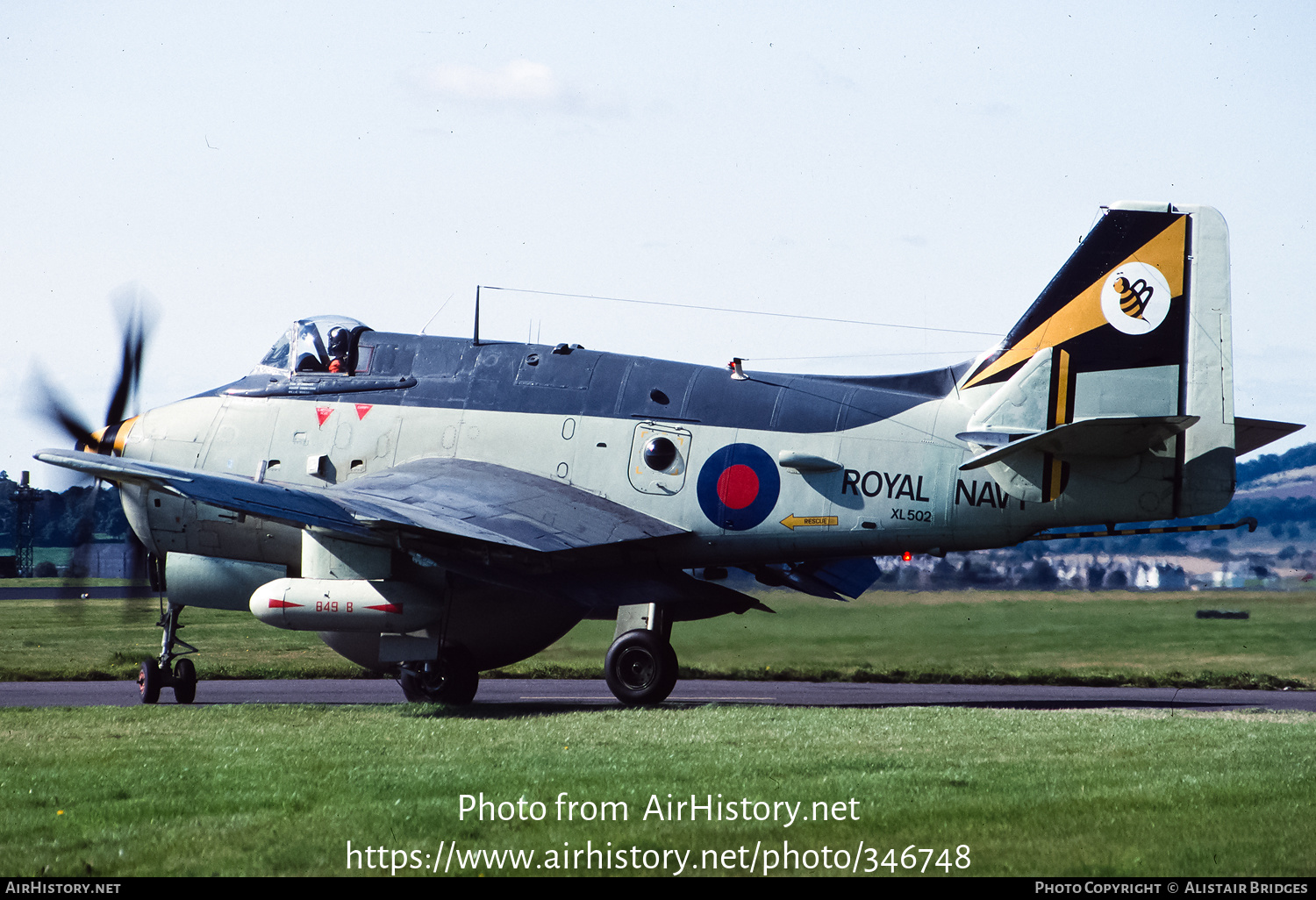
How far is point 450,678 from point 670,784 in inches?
295

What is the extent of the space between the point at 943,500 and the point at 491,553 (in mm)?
5669

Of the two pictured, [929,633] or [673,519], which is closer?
[673,519]

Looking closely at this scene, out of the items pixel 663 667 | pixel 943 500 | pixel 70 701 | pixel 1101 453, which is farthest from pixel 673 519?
pixel 70 701

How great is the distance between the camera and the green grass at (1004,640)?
62.9 ft

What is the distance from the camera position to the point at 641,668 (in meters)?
15.4

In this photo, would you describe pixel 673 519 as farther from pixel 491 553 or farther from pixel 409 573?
pixel 409 573

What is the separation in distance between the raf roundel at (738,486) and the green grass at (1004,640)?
4.54 metres

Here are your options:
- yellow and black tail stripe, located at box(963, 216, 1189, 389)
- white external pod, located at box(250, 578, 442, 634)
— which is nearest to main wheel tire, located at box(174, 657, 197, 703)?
white external pod, located at box(250, 578, 442, 634)

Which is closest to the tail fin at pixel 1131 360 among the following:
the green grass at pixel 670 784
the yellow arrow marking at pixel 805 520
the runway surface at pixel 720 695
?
the yellow arrow marking at pixel 805 520

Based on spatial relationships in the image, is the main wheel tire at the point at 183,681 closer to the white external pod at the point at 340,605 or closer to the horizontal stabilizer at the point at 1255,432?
the white external pod at the point at 340,605

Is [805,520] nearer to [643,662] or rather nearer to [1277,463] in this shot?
[643,662]

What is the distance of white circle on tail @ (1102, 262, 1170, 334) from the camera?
14406 millimetres

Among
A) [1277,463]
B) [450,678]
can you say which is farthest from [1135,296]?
[1277,463]

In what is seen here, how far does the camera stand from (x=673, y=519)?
51.0 feet
